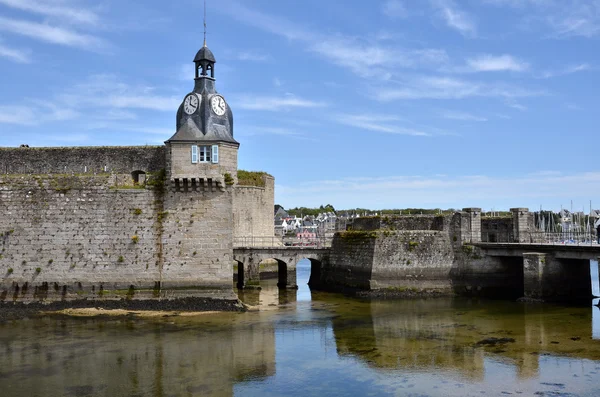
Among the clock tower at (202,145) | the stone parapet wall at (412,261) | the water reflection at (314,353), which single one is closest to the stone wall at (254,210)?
the stone parapet wall at (412,261)

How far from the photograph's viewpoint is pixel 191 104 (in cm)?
2375

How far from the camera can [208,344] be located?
54.6 feet

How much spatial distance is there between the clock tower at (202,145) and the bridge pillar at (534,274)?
41.1 feet

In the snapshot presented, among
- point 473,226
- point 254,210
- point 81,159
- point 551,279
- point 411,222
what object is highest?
point 81,159

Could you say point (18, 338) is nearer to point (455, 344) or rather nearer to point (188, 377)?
point (188, 377)

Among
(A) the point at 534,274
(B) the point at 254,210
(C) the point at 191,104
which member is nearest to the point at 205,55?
(C) the point at 191,104

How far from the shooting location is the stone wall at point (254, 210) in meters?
35.4

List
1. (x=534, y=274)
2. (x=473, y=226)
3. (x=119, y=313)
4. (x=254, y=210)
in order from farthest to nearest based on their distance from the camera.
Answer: (x=254, y=210), (x=473, y=226), (x=534, y=274), (x=119, y=313)

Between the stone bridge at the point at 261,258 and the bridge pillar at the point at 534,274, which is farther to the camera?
the stone bridge at the point at 261,258

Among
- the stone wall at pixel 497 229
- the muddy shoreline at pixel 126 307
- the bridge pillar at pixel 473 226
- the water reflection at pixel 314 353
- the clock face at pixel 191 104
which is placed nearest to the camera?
the water reflection at pixel 314 353

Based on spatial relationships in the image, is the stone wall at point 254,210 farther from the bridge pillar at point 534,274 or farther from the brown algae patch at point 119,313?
the bridge pillar at point 534,274

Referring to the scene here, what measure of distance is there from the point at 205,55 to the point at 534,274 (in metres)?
16.4

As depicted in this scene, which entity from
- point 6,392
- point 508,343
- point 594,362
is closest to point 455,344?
point 508,343

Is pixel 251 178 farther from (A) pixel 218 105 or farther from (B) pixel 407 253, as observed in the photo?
(B) pixel 407 253
